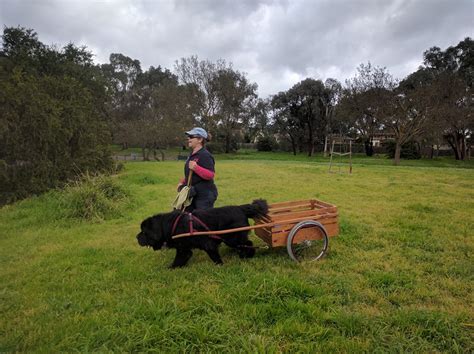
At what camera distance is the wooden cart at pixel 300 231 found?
3754mm

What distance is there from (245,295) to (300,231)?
4.05 ft

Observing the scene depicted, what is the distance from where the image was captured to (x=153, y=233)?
362cm

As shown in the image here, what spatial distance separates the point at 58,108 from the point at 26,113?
3.70 ft

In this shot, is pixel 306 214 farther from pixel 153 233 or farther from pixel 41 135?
pixel 41 135

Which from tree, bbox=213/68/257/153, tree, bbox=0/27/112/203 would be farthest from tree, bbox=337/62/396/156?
tree, bbox=0/27/112/203

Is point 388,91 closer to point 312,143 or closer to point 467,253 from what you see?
point 312,143

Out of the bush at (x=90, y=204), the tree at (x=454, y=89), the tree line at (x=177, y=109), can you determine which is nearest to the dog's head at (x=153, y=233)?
the bush at (x=90, y=204)

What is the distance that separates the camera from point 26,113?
9.34 metres

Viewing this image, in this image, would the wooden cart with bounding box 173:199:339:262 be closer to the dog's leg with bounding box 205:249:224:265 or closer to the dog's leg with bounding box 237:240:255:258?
the dog's leg with bounding box 237:240:255:258

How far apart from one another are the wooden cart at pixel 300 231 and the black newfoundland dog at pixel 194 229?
0.47 ft

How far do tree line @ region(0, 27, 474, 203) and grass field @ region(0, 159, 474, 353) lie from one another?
5.17 meters

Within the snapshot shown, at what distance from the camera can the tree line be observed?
372 inches

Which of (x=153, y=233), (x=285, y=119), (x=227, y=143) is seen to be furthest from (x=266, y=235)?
(x=285, y=119)

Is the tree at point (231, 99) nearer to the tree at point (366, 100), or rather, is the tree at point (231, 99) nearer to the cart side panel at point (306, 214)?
the tree at point (366, 100)
